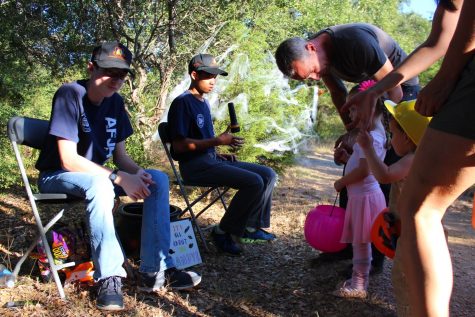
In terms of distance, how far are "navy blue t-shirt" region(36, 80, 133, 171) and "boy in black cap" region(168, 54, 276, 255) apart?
60 cm

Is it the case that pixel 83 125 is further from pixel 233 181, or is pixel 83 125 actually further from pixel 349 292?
pixel 349 292

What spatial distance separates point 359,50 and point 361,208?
1.02 meters

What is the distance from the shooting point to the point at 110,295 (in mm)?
2512

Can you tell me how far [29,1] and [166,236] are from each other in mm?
4982

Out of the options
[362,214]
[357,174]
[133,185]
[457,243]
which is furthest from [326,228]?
[457,243]

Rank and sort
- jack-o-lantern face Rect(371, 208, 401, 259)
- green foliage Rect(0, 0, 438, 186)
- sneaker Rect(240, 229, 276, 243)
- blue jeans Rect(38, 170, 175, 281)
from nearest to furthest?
jack-o-lantern face Rect(371, 208, 401, 259), blue jeans Rect(38, 170, 175, 281), sneaker Rect(240, 229, 276, 243), green foliage Rect(0, 0, 438, 186)

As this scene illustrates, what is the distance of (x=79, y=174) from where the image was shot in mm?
2723

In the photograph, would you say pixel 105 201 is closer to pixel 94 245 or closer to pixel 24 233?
pixel 94 245

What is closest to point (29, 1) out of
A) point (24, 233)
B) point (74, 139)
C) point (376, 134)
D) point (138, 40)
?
point (138, 40)

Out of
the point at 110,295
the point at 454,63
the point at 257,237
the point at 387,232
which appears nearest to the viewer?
the point at 454,63

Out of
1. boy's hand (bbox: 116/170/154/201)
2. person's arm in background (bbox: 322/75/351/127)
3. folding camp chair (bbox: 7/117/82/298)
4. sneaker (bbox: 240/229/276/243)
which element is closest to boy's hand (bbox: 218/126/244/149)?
sneaker (bbox: 240/229/276/243)

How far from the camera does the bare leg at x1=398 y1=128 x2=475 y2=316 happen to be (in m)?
1.42

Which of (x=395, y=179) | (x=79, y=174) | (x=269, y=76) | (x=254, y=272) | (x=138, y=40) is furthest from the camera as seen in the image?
(x=138, y=40)

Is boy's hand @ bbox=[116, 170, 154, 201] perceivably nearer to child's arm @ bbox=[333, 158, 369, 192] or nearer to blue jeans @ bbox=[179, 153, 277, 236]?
blue jeans @ bbox=[179, 153, 277, 236]
